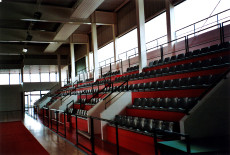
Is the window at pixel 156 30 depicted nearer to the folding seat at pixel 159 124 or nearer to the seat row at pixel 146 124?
the seat row at pixel 146 124

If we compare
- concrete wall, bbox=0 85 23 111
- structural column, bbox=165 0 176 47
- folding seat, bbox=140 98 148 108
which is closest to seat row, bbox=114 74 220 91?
folding seat, bbox=140 98 148 108

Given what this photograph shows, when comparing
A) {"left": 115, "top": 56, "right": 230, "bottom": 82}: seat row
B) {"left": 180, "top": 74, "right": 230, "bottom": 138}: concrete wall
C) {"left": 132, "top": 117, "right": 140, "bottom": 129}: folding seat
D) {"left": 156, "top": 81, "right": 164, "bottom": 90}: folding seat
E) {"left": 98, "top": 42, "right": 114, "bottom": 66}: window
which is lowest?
{"left": 132, "top": 117, "right": 140, "bottom": 129}: folding seat

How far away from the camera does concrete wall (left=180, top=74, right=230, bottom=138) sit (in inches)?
157

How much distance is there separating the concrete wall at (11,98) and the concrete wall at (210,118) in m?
24.4

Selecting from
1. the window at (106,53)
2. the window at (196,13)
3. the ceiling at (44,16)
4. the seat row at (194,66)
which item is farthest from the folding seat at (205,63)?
the window at (106,53)

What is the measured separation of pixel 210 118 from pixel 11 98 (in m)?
25.0

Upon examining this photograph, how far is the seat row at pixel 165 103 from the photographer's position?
4.85m

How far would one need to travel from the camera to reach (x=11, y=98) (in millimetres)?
25125

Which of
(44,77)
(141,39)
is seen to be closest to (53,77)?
(44,77)

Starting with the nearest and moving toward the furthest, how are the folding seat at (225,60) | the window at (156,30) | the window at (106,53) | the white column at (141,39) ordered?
the folding seat at (225,60) → the white column at (141,39) → the window at (156,30) → the window at (106,53)

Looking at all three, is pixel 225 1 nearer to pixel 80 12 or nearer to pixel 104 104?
pixel 104 104

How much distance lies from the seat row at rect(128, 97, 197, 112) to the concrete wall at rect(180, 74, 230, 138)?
19 centimetres

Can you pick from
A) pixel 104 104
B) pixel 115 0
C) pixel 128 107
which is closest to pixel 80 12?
pixel 115 0

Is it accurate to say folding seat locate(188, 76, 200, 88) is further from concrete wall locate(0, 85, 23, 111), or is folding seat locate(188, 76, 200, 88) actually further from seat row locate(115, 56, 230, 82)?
concrete wall locate(0, 85, 23, 111)
